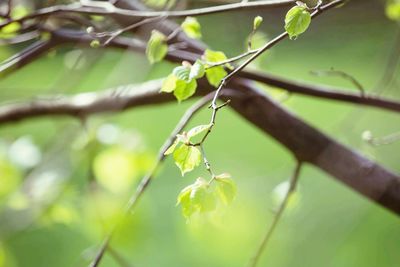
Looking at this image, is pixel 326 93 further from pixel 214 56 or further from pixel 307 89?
pixel 214 56

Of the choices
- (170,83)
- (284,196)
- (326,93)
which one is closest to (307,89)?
(326,93)

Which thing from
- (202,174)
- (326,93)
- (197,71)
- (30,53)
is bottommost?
(202,174)

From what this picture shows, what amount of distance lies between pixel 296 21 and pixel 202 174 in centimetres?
185

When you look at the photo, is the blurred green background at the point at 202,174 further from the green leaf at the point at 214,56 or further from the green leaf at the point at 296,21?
the green leaf at the point at 296,21

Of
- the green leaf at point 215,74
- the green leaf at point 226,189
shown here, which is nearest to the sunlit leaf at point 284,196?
the green leaf at point 215,74

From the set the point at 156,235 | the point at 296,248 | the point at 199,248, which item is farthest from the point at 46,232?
the point at 296,248

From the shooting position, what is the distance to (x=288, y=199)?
927 millimetres

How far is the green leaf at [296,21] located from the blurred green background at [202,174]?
0.31 meters

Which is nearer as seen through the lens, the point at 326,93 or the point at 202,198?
the point at 202,198

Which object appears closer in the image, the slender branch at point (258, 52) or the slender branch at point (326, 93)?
the slender branch at point (258, 52)

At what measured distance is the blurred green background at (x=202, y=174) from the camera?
1043 millimetres

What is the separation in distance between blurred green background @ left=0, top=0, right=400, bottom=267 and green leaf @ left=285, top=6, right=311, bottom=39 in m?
0.31

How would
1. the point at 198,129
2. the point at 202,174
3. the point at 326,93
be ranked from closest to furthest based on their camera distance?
1. the point at 198,129
2. the point at 326,93
3. the point at 202,174

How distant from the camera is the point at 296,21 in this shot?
0.52 metres
